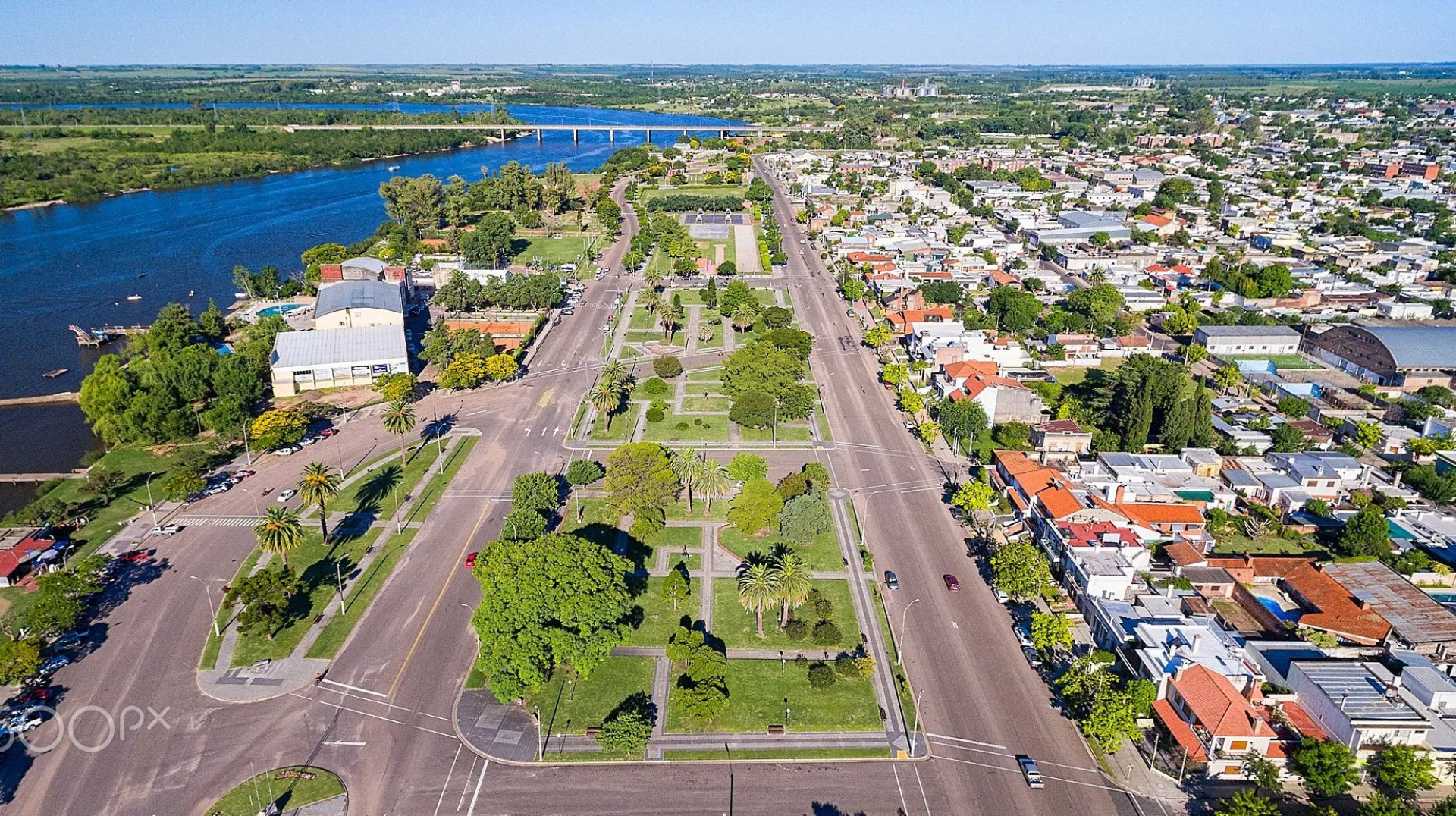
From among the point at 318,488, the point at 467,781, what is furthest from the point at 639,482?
the point at 467,781

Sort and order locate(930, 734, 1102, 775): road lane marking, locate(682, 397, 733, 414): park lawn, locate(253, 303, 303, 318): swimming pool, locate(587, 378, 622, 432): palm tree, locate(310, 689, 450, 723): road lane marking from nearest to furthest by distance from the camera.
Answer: locate(930, 734, 1102, 775): road lane marking < locate(310, 689, 450, 723): road lane marking < locate(587, 378, 622, 432): palm tree < locate(682, 397, 733, 414): park lawn < locate(253, 303, 303, 318): swimming pool

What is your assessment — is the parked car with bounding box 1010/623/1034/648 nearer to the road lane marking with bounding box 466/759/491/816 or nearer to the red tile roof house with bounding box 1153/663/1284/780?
the red tile roof house with bounding box 1153/663/1284/780

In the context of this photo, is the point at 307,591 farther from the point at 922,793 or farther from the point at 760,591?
the point at 922,793

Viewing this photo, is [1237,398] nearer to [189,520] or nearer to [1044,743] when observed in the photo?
[1044,743]

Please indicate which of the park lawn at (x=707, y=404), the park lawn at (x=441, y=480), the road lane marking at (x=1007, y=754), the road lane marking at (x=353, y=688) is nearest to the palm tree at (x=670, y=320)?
the park lawn at (x=707, y=404)

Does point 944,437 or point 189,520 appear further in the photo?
point 944,437

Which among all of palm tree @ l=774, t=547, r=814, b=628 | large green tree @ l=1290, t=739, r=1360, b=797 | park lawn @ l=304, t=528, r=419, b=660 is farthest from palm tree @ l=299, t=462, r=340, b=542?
large green tree @ l=1290, t=739, r=1360, b=797

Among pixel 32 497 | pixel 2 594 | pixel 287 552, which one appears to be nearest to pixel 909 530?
pixel 287 552
